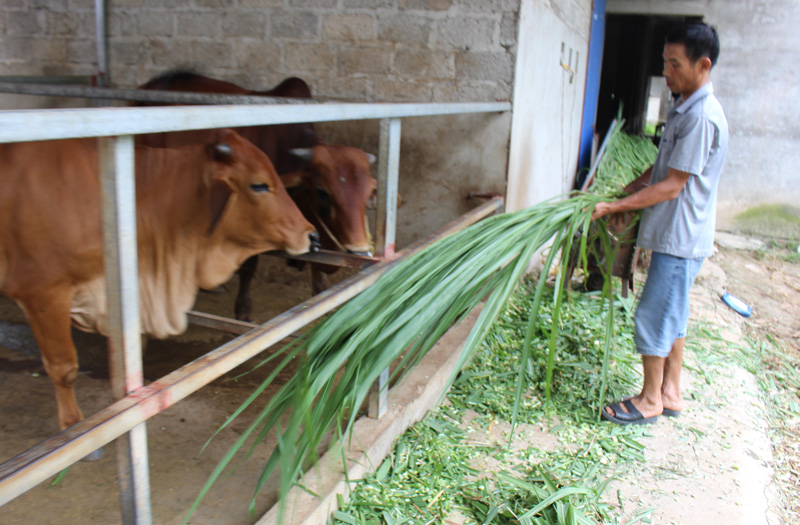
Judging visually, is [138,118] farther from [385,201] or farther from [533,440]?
[533,440]

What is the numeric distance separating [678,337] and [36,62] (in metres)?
5.11

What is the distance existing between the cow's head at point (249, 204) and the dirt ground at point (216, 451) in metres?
0.79

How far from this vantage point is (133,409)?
1319 millimetres

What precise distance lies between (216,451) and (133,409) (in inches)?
50.9

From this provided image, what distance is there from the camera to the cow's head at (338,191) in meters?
3.17

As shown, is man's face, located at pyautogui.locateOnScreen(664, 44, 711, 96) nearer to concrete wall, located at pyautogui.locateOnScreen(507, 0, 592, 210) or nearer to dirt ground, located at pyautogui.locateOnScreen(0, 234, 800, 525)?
concrete wall, located at pyautogui.locateOnScreen(507, 0, 592, 210)

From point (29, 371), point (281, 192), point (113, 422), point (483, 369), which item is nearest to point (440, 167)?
point (483, 369)

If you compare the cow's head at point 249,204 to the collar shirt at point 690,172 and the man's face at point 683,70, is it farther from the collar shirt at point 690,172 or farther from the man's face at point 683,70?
the man's face at point 683,70

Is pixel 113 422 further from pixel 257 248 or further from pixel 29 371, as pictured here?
pixel 29 371

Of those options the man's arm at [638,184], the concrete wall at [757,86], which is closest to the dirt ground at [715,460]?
the man's arm at [638,184]

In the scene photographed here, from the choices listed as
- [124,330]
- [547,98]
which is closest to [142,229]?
[124,330]

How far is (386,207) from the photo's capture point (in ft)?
8.14

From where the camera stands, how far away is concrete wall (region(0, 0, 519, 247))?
412 centimetres

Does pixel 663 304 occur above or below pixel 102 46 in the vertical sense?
below
